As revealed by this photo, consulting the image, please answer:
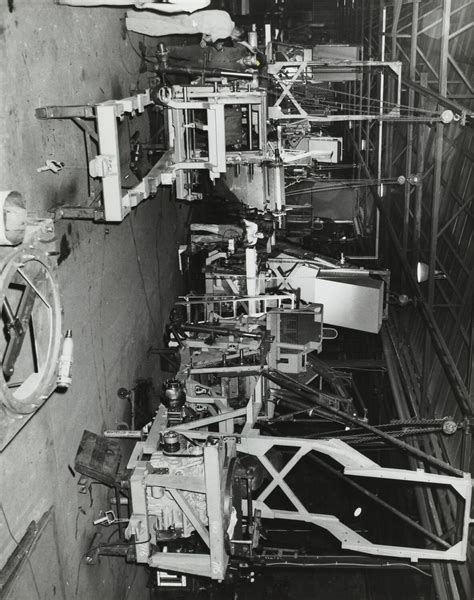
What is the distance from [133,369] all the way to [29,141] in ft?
12.0

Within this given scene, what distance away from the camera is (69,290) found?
235 inches

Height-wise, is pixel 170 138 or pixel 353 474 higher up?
pixel 170 138

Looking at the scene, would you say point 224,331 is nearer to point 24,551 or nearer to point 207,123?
point 207,123

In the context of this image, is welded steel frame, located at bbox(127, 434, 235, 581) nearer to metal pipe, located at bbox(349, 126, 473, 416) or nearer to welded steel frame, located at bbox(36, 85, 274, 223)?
welded steel frame, located at bbox(36, 85, 274, 223)

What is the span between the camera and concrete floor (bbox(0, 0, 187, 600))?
15.8 feet

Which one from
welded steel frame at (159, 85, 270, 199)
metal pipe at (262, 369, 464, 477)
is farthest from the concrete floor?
metal pipe at (262, 369, 464, 477)

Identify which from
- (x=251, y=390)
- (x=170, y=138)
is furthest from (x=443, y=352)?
(x=170, y=138)

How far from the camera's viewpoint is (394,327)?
11.7 meters

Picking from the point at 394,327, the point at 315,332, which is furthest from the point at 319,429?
the point at 394,327

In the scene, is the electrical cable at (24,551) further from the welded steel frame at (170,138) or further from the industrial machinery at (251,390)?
the welded steel frame at (170,138)

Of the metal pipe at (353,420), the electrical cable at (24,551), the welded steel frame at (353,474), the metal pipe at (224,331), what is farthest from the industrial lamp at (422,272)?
the electrical cable at (24,551)

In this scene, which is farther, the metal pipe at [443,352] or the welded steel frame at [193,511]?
the metal pipe at [443,352]

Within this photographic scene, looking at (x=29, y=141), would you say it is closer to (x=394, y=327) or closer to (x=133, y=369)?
(x=133, y=369)

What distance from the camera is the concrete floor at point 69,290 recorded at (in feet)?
15.8
